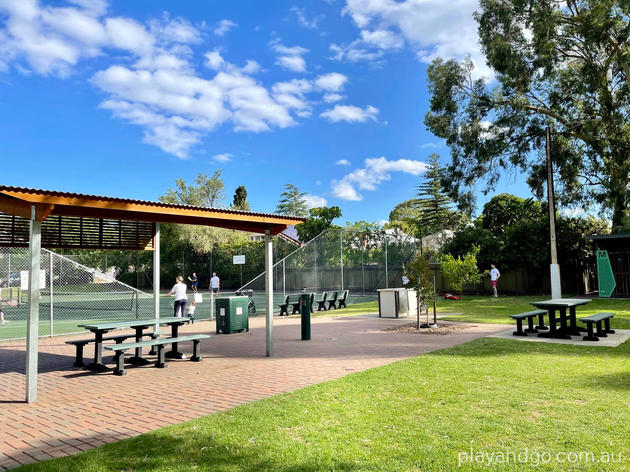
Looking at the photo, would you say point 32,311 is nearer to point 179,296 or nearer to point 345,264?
point 179,296

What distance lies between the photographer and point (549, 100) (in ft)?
93.0

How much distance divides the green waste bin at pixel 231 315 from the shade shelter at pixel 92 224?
258cm

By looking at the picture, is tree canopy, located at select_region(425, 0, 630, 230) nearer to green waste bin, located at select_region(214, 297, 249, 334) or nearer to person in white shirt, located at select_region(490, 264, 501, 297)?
person in white shirt, located at select_region(490, 264, 501, 297)

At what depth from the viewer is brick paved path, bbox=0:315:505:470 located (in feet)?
16.2

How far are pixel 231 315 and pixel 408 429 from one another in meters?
9.15

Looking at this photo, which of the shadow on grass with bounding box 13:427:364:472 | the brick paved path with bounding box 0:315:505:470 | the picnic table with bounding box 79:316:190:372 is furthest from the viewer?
the picnic table with bounding box 79:316:190:372

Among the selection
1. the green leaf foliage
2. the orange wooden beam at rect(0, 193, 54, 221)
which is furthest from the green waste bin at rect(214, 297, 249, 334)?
the green leaf foliage

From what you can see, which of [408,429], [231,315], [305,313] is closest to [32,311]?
[408,429]

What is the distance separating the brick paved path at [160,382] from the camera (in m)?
4.94

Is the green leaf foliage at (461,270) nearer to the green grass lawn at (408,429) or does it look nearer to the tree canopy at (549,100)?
the tree canopy at (549,100)

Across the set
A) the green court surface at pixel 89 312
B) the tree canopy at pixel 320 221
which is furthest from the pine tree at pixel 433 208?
the green court surface at pixel 89 312

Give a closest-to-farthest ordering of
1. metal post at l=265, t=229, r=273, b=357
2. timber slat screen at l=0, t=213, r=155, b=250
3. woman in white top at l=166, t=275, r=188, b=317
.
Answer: metal post at l=265, t=229, r=273, b=357 < timber slat screen at l=0, t=213, r=155, b=250 < woman in white top at l=166, t=275, r=188, b=317

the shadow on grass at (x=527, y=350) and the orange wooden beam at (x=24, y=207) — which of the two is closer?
the orange wooden beam at (x=24, y=207)

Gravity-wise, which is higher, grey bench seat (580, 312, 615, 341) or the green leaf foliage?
the green leaf foliage
